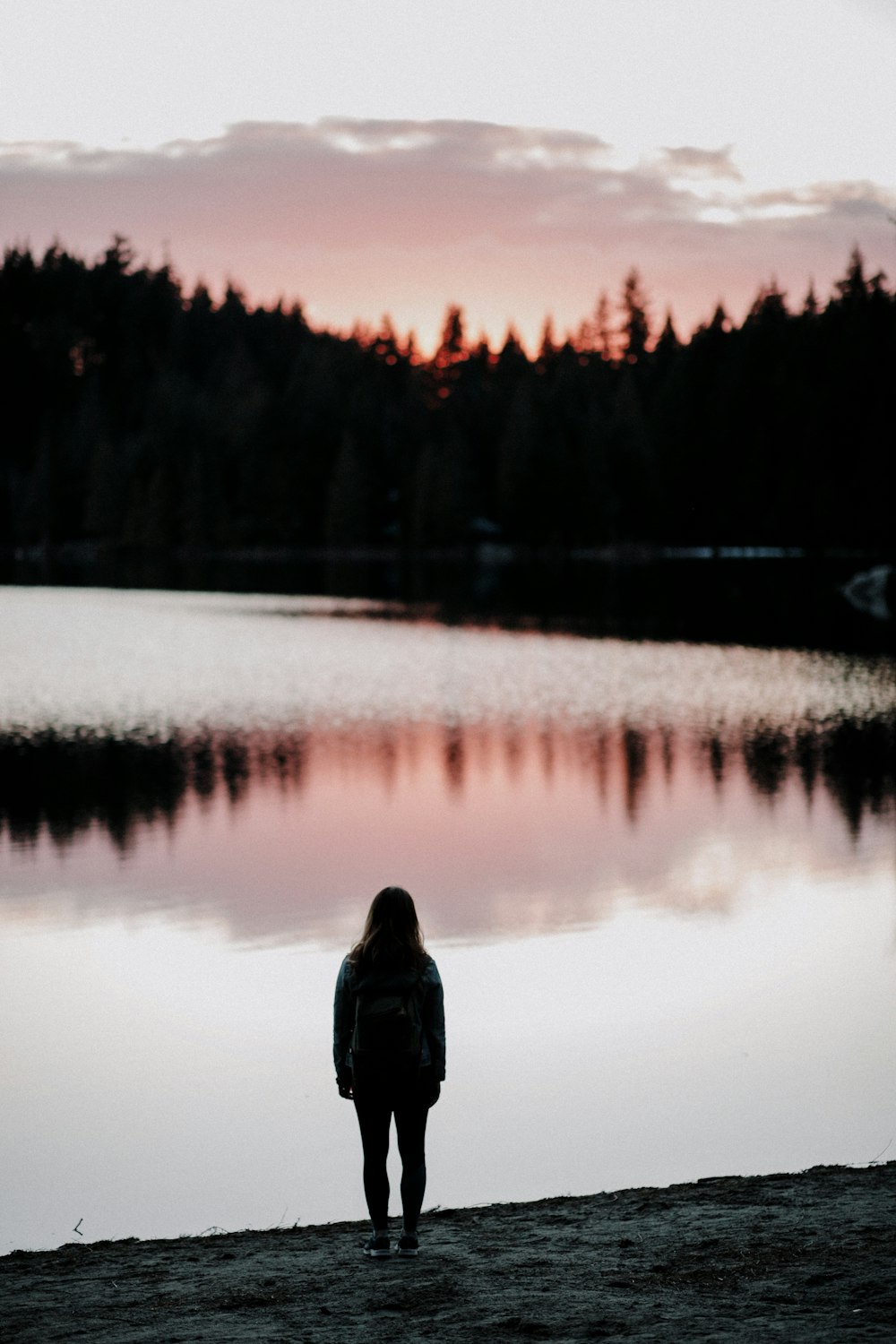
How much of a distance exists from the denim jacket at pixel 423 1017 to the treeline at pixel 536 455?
105 metres

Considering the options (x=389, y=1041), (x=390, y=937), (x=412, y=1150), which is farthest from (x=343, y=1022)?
(x=412, y=1150)

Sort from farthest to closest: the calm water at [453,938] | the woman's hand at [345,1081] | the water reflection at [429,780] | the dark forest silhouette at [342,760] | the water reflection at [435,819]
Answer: the dark forest silhouette at [342,760], the water reflection at [429,780], the water reflection at [435,819], the calm water at [453,938], the woman's hand at [345,1081]

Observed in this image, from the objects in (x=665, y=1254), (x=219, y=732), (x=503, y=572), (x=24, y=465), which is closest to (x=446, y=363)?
(x=24, y=465)

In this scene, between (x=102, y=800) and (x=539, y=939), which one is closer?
(x=539, y=939)

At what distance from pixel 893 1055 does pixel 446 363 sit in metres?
170

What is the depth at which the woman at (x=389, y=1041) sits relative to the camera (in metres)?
6.60

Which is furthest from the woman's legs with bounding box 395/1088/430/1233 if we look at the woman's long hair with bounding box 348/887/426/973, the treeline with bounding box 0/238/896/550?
the treeline with bounding box 0/238/896/550

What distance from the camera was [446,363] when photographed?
17712 centimetres

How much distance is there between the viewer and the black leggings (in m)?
6.79

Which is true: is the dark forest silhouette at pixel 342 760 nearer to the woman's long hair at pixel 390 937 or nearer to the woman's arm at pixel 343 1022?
the woman's arm at pixel 343 1022

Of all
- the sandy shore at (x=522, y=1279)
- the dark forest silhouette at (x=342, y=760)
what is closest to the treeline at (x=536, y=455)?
the dark forest silhouette at (x=342, y=760)

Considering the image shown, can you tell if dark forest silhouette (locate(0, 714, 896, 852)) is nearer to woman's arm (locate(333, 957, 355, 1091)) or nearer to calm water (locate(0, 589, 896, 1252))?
calm water (locate(0, 589, 896, 1252))

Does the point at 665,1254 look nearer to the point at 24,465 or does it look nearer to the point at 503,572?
the point at 503,572

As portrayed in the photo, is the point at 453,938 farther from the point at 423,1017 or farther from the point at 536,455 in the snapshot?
the point at 536,455
